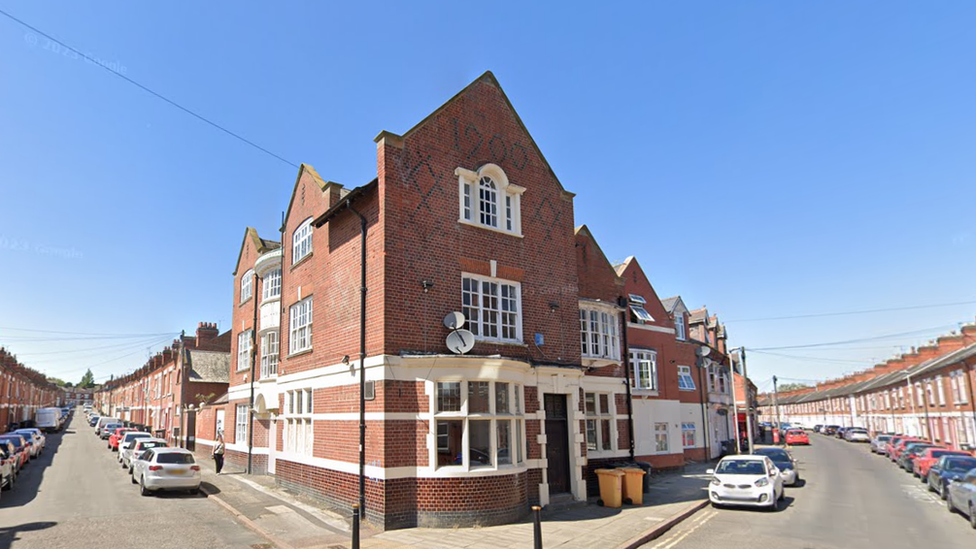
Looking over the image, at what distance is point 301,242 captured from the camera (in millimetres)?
20469

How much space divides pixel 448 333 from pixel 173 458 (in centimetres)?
1117

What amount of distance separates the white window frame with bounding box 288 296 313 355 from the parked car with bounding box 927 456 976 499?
21031 millimetres

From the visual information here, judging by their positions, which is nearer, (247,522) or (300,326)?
(247,522)

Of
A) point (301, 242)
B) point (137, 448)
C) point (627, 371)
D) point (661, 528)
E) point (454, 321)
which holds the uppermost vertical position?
point (301, 242)

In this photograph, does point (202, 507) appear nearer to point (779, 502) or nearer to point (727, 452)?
point (779, 502)

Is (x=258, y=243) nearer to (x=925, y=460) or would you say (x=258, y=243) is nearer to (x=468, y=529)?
(x=468, y=529)

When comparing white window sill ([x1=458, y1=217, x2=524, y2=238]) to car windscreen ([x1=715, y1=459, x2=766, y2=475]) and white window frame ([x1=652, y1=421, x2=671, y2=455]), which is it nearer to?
car windscreen ([x1=715, y1=459, x2=766, y2=475])

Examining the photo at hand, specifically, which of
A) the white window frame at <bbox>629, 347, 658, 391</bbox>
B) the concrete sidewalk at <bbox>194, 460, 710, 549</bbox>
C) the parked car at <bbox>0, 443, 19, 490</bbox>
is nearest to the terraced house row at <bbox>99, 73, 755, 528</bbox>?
the concrete sidewalk at <bbox>194, 460, 710, 549</bbox>

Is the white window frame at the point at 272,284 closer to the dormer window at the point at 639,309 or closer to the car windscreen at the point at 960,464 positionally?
the dormer window at the point at 639,309

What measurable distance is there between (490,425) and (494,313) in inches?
128

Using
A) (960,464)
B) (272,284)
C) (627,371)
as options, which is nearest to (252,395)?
(272,284)

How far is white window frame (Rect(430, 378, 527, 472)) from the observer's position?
1366cm

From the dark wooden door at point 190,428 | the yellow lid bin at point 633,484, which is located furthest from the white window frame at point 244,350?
the yellow lid bin at point 633,484

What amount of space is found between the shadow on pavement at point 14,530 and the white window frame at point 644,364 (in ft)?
65.1
